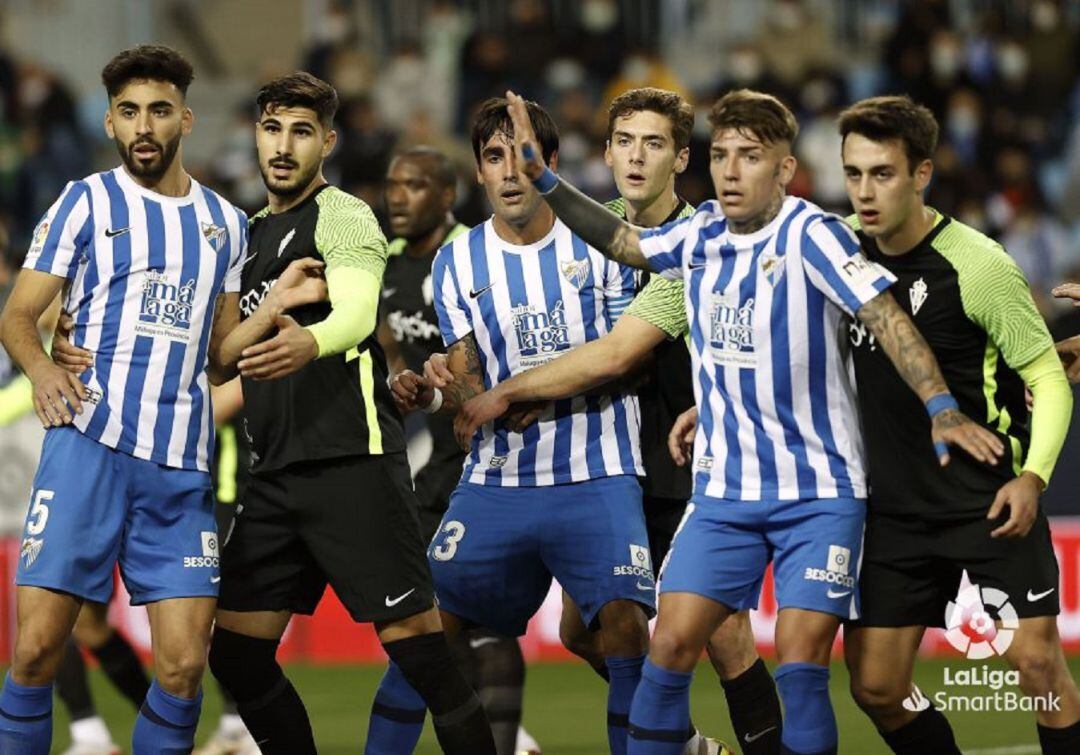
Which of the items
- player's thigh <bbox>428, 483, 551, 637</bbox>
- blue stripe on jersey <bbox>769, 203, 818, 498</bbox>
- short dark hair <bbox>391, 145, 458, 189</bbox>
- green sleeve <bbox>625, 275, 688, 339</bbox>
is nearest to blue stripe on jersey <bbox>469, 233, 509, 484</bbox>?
player's thigh <bbox>428, 483, 551, 637</bbox>

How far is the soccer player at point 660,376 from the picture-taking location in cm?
621

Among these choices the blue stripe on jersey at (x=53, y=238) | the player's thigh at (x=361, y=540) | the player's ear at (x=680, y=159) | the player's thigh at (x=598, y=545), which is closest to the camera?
the blue stripe on jersey at (x=53, y=238)

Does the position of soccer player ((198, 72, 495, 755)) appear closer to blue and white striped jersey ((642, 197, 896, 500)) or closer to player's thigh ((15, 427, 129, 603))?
player's thigh ((15, 427, 129, 603))

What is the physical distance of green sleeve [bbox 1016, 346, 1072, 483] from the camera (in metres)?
5.61

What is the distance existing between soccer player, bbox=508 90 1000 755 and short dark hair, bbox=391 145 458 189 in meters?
2.71

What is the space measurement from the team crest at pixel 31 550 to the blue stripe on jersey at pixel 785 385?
2.18 metres

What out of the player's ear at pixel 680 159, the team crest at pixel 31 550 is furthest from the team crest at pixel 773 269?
the team crest at pixel 31 550

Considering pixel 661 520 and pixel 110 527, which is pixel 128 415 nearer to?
pixel 110 527

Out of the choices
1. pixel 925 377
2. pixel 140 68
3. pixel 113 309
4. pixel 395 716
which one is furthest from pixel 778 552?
pixel 140 68

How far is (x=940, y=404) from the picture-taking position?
547 cm

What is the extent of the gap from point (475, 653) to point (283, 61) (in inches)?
405

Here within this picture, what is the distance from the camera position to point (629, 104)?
651 centimetres

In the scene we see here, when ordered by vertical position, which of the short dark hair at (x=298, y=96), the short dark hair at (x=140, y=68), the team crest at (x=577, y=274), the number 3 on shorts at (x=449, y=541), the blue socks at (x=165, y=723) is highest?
the short dark hair at (x=140, y=68)

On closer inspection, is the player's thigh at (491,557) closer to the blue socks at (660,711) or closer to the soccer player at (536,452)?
the soccer player at (536,452)
